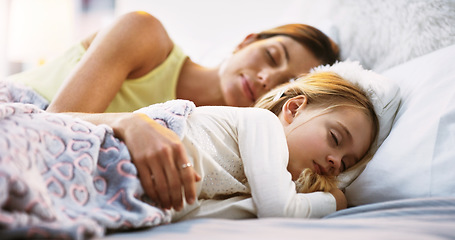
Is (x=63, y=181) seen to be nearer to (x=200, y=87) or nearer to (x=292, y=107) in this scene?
(x=292, y=107)

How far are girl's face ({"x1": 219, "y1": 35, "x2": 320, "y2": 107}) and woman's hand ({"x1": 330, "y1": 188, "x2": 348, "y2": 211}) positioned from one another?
0.58 m

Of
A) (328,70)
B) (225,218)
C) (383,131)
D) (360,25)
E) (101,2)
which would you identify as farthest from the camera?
(101,2)

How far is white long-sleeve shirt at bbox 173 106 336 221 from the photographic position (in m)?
0.70

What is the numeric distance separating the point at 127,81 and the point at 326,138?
0.75m

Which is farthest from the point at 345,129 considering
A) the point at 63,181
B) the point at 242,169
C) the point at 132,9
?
the point at 132,9

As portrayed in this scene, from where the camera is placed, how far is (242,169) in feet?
2.61

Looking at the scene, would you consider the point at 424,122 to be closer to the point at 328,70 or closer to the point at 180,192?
the point at 328,70

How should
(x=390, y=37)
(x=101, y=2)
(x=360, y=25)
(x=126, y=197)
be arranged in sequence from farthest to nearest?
(x=101, y=2) → (x=360, y=25) → (x=390, y=37) → (x=126, y=197)

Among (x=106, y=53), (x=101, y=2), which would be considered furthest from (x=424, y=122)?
(x=101, y=2)

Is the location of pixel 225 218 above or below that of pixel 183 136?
below

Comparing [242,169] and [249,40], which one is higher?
[249,40]

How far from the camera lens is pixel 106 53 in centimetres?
116

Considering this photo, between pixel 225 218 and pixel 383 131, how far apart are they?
46cm

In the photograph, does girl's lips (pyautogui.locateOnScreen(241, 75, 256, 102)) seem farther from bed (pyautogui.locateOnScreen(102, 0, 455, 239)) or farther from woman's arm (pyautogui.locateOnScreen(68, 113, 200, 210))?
woman's arm (pyautogui.locateOnScreen(68, 113, 200, 210))
